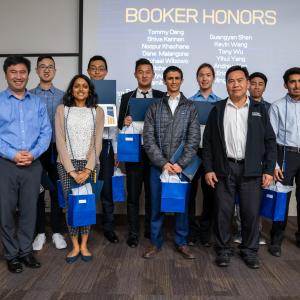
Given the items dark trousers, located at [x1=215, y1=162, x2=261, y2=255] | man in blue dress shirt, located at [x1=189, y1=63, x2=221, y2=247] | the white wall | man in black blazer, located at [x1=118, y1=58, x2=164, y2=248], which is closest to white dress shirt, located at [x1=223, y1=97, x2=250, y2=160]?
dark trousers, located at [x1=215, y1=162, x2=261, y2=255]

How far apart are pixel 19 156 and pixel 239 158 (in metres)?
1.68

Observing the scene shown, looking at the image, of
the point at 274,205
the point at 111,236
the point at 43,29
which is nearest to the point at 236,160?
the point at 274,205

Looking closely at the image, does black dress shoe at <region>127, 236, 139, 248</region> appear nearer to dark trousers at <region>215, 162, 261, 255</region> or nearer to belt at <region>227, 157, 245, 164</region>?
dark trousers at <region>215, 162, 261, 255</region>

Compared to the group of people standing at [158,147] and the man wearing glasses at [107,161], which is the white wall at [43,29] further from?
the group of people standing at [158,147]

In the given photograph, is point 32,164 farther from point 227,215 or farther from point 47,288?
point 227,215

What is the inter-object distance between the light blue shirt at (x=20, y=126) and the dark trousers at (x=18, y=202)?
121 mm

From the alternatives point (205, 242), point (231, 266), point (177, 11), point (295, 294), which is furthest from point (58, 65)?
point (295, 294)

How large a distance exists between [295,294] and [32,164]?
210 cm

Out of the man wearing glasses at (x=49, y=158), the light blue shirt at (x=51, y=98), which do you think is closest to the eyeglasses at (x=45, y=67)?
the man wearing glasses at (x=49, y=158)

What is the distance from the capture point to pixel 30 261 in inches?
108

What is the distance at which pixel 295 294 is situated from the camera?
2.37m

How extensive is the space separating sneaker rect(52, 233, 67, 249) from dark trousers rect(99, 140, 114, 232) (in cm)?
44

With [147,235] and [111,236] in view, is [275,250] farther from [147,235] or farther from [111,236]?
[111,236]

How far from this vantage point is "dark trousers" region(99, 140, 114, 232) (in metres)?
3.32
